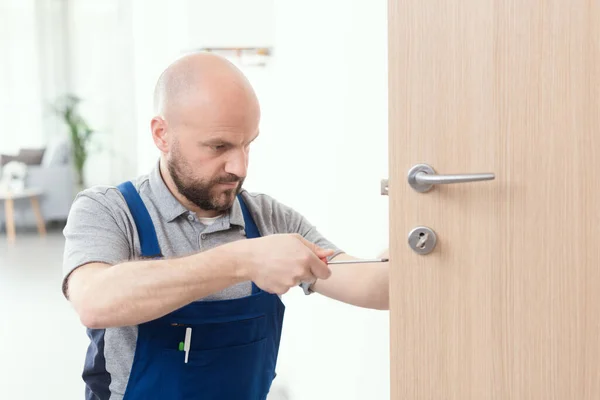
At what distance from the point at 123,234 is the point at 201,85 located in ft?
1.11

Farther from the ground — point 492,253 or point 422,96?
point 422,96

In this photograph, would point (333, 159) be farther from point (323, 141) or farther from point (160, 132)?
point (160, 132)

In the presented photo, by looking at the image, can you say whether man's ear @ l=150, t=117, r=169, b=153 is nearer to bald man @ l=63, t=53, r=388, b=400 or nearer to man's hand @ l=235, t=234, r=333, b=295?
bald man @ l=63, t=53, r=388, b=400

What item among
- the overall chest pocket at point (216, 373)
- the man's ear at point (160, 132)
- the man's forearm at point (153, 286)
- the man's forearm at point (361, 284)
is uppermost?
the man's ear at point (160, 132)

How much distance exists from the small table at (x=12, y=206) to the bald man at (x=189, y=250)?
236 inches

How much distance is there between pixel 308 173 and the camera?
2.49m

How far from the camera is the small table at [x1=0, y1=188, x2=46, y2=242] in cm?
699

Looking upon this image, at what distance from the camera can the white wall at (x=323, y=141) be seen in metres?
1.94

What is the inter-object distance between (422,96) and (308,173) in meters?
1.30

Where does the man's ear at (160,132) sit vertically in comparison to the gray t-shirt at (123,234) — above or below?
above

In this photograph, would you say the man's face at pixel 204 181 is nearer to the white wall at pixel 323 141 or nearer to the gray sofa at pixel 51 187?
the white wall at pixel 323 141

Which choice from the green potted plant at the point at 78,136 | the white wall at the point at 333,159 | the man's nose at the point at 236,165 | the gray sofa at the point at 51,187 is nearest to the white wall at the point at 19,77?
the green potted plant at the point at 78,136

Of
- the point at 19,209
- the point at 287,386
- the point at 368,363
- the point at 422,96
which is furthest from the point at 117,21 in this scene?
the point at 422,96

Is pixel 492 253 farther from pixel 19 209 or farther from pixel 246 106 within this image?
pixel 19 209
